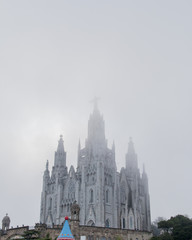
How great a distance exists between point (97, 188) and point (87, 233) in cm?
2423

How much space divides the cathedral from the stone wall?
646 inches

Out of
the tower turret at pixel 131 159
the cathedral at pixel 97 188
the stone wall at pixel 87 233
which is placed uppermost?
the tower turret at pixel 131 159

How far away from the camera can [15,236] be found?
41.8 meters

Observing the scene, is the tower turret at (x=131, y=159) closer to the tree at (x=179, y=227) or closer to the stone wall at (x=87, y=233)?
the tree at (x=179, y=227)

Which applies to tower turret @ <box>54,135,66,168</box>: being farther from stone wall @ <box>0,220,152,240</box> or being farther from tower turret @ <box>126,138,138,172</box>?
stone wall @ <box>0,220,152,240</box>

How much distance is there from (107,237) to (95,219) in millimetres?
20521

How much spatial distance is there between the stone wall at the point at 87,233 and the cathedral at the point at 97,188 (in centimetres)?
1640

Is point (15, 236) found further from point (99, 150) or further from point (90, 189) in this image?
point (99, 150)

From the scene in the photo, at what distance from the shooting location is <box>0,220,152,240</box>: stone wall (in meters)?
38.6

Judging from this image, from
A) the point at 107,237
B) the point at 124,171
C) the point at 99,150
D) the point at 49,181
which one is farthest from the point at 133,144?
the point at 107,237

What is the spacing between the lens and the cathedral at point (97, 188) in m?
65.0

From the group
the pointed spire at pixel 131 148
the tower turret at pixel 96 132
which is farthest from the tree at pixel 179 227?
the pointed spire at pixel 131 148

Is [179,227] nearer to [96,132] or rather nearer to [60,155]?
[96,132]

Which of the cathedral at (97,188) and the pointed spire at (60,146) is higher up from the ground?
the pointed spire at (60,146)
